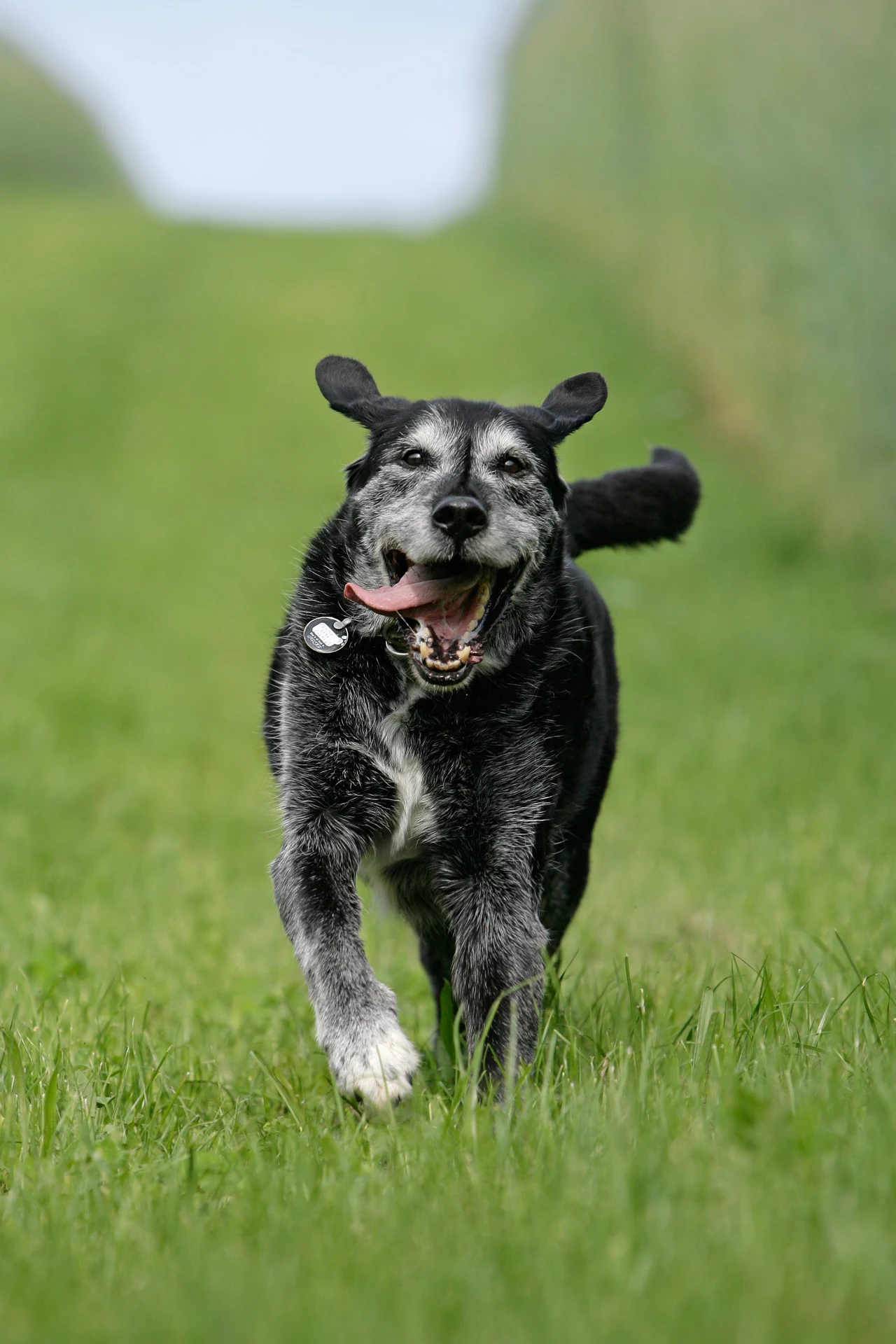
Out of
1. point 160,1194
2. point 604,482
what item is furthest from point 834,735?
point 160,1194

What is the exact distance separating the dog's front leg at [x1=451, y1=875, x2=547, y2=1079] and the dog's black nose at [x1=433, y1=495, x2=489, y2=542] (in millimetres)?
839

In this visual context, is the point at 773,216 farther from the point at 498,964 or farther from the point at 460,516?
the point at 498,964

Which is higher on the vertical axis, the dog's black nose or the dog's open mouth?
the dog's black nose

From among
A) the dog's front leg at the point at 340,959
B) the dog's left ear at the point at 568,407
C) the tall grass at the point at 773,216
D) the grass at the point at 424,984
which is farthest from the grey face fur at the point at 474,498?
the tall grass at the point at 773,216

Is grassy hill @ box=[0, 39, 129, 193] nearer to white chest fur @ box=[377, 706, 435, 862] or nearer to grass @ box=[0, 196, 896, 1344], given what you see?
grass @ box=[0, 196, 896, 1344]

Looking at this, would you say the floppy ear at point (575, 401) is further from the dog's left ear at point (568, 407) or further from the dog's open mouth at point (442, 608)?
the dog's open mouth at point (442, 608)

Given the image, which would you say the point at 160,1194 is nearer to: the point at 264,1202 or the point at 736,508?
the point at 264,1202

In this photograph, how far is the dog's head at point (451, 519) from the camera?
3445 millimetres

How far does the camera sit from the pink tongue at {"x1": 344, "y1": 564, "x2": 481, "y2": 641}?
3.44 metres

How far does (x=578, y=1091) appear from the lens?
118 inches

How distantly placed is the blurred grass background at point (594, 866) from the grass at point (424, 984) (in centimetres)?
2

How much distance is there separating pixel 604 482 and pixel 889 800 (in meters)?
2.86

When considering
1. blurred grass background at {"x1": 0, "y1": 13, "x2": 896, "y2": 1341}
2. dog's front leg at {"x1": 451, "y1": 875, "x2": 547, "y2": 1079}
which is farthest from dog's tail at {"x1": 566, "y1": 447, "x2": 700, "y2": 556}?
dog's front leg at {"x1": 451, "y1": 875, "x2": 547, "y2": 1079}

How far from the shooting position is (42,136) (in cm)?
4212
